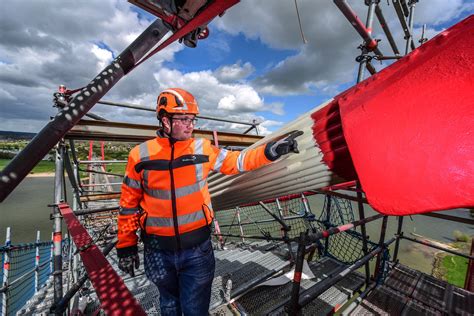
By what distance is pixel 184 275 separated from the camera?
208 cm

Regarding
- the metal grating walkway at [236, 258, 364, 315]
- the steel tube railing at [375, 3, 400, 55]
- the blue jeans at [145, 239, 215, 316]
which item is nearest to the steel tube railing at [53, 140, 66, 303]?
the blue jeans at [145, 239, 215, 316]

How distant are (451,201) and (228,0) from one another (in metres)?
1.73

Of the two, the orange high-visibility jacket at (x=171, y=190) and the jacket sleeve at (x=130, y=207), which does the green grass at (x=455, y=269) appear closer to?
the orange high-visibility jacket at (x=171, y=190)

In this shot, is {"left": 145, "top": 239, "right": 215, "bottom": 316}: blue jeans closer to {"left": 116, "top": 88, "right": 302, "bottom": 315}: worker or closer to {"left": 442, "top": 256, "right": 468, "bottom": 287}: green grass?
{"left": 116, "top": 88, "right": 302, "bottom": 315}: worker

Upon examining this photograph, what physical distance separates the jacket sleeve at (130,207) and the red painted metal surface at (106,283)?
349mm

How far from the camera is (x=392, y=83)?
1.11 m

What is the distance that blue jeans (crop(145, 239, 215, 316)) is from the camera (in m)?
2.05

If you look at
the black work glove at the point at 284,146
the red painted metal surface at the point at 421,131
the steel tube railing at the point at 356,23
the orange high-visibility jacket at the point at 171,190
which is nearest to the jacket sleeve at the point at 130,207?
the orange high-visibility jacket at the point at 171,190

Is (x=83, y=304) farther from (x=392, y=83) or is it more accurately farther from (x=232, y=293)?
(x=392, y=83)

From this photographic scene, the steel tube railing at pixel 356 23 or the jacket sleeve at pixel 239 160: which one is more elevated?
the steel tube railing at pixel 356 23

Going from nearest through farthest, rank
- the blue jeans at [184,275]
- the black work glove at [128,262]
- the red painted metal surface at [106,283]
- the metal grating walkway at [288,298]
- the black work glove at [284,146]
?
the red painted metal surface at [106,283] < the black work glove at [284,146] < the blue jeans at [184,275] < the black work glove at [128,262] < the metal grating walkway at [288,298]

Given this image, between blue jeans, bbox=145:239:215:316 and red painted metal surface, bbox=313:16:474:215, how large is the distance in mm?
1647

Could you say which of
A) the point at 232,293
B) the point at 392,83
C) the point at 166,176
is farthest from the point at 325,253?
the point at 392,83

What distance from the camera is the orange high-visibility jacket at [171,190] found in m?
1.97
